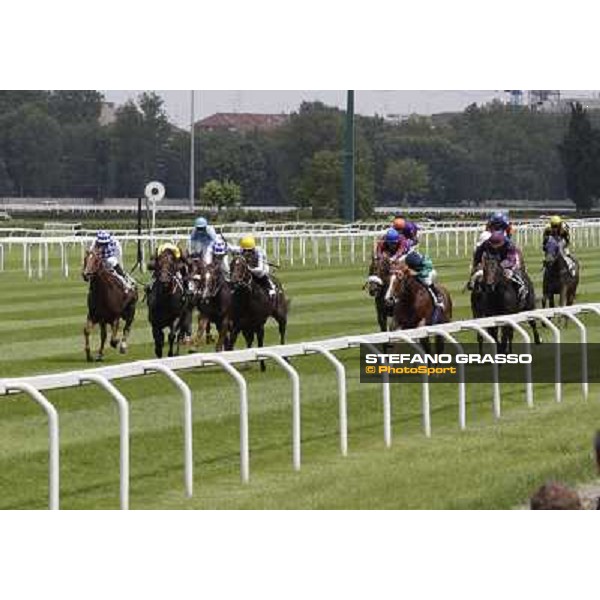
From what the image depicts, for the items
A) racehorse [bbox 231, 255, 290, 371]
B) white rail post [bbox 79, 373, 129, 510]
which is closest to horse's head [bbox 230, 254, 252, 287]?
racehorse [bbox 231, 255, 290, 371]

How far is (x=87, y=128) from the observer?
88.4 m

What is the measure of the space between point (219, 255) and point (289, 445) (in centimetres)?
731

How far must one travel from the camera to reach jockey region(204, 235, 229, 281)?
19.6m

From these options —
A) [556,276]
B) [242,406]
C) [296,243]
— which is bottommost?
[296,243]

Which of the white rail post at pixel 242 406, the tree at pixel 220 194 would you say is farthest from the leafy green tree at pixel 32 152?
the white rail post at pixel 242 406

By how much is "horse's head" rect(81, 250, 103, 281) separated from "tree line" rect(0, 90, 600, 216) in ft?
161

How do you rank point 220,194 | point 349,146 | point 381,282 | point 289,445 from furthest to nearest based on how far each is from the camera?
point 220,194
point 349,146
point 381,282
point 289,445

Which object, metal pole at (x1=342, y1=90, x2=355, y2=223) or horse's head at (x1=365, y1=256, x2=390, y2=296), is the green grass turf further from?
metal pole at (x1=342, y1=90, x2=355, y2=223)

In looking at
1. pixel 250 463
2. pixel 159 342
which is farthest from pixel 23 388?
pixel 159 342

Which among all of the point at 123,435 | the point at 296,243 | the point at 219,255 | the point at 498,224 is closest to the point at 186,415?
the point at 123,435

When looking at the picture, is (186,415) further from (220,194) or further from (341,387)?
(220,194)

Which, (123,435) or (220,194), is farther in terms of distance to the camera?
(220,194)

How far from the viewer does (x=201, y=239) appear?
21.0 metres
